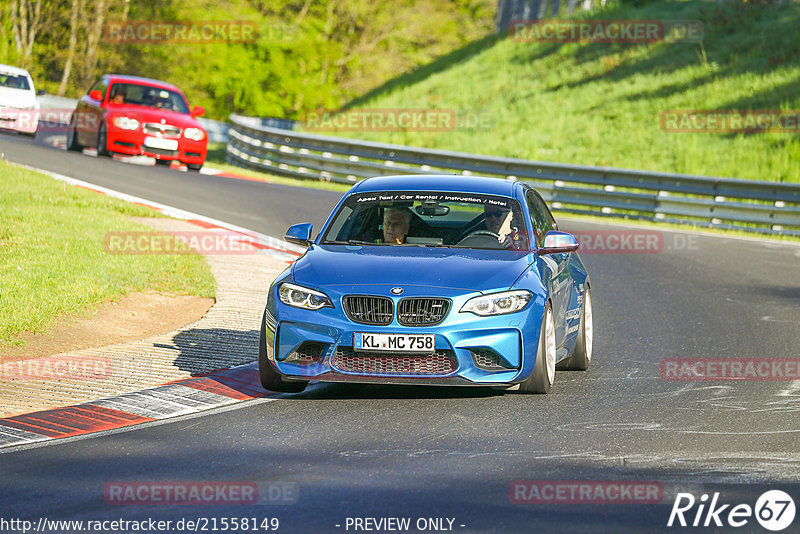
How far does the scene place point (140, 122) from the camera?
86.4 feet

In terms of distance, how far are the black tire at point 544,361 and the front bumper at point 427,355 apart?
130 millimetres

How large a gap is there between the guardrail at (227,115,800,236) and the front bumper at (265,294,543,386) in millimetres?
16411

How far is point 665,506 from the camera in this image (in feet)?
18.9

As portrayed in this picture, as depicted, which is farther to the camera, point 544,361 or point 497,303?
point 544,361

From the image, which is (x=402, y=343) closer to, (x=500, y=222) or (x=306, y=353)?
(x=306, y=353)

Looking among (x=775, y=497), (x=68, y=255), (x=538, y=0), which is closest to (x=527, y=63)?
(x=538, y=0)

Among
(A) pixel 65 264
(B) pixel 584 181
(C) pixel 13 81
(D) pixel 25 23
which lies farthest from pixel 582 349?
(D) pixel 25 23

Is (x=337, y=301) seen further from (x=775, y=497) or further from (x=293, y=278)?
(x=775, y=497)

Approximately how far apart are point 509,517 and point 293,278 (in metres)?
3.43

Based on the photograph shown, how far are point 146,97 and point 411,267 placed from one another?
65.6 feet

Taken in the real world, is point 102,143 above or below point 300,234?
below

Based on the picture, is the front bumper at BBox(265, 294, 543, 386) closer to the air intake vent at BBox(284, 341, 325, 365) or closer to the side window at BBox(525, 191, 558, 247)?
the air intake vent at BBox(284, 341, 325, 365)

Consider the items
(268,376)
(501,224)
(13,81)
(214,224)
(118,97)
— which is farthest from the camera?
(13,81)

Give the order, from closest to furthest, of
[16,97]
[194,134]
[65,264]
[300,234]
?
[300,234], [65,264], [194,134], [16,97]
